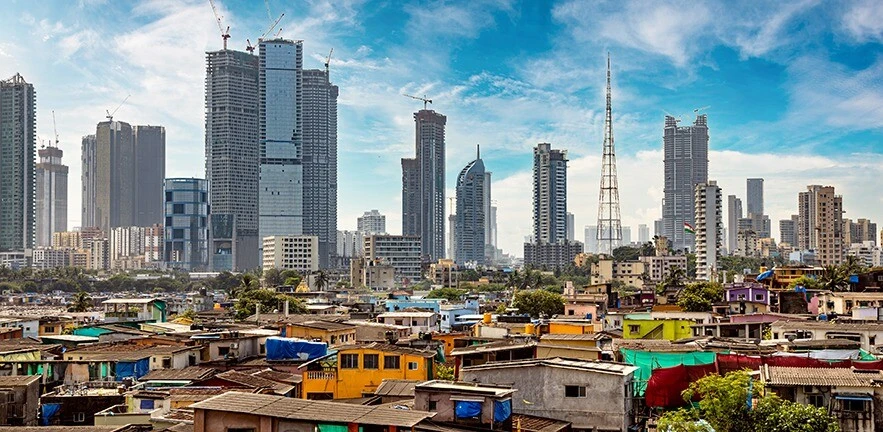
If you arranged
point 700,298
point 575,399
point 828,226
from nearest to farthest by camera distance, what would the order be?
point 575,399, point 700,298, point 828,226

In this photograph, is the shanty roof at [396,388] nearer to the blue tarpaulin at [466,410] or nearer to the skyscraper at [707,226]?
the blue tarpaulin at [466,410]

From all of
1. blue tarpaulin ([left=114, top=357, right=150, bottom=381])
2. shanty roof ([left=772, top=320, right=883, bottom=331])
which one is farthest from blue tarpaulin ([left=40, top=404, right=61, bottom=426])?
shanty roof ([left=772, top=320, right=883, bottom=331])

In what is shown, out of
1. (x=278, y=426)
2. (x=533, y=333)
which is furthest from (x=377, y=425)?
(x=533, y=333)

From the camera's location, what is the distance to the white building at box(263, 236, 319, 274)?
161750mm

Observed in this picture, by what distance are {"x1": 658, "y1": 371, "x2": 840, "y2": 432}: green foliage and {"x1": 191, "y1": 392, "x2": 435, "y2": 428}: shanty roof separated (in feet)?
16.3

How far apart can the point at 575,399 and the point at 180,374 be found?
1060cm

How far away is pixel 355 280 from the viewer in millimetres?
131000

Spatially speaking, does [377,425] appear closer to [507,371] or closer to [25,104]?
[507,371]

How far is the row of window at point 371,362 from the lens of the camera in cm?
2505

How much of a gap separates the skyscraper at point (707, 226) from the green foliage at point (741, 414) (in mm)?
94494

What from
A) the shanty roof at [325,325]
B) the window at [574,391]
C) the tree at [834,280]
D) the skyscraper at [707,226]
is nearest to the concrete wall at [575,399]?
the window at [574,391]

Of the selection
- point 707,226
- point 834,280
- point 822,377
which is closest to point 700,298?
point 834,280

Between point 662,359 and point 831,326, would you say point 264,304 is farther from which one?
point 662,359

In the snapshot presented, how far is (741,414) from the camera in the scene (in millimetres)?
17703
